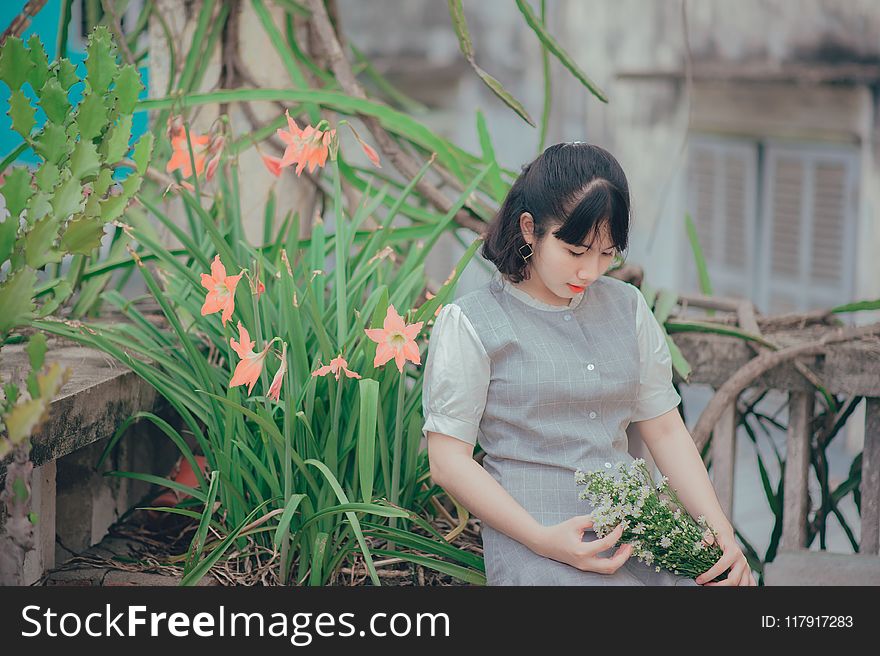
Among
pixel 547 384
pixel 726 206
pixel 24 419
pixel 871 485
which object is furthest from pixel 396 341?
pixel 726 206

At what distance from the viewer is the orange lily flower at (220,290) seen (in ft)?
4.91

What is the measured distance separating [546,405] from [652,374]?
0.19 meters

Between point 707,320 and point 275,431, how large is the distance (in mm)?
904

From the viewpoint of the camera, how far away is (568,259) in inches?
54.3

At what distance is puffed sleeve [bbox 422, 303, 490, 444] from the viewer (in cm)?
141

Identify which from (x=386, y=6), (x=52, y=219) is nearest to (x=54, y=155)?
(x=52, y=219)

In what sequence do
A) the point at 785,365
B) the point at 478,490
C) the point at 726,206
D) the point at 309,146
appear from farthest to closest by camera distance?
the point at 726,206
the point at 785,365
the point at 309,146
the point at 478,490

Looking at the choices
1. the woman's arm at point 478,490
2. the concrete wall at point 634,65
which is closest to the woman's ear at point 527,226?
the woman's arm at point 478,490

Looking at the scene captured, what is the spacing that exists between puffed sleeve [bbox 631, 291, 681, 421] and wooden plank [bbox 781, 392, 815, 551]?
0.47m

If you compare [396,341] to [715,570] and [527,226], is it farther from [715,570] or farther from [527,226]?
[715,570]

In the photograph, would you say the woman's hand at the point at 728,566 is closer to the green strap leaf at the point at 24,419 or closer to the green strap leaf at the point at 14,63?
the green strap leaf at the point at 24,419

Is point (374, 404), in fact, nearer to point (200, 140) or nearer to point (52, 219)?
point (52, 219)

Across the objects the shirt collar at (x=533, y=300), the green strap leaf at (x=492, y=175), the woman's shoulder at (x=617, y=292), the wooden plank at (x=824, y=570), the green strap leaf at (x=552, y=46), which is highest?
the green strap leaf at (x=552, y=46)

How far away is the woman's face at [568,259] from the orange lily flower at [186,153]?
68 cm
